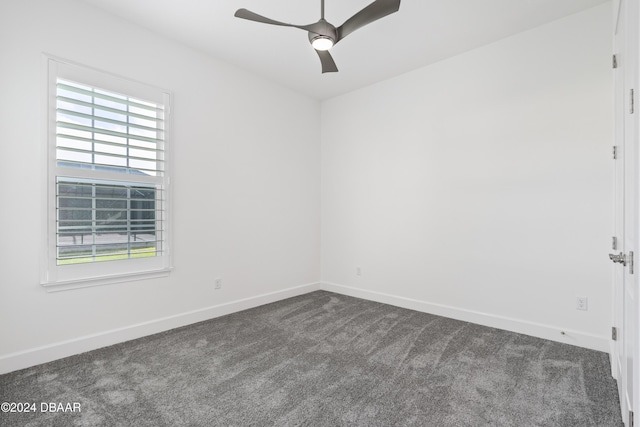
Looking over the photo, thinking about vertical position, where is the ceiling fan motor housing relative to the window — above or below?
above

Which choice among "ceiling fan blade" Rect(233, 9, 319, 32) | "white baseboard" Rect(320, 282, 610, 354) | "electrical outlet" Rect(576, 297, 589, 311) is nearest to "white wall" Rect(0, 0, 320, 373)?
"white baseboard" Rect(320, 282, 610, 354)

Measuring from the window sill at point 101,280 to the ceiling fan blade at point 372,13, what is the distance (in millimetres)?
2657

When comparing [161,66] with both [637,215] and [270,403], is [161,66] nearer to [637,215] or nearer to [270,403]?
[270,403]

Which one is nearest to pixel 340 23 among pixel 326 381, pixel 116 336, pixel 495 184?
pixel 495 184

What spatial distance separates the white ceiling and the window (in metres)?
0.69

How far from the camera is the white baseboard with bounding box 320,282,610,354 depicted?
8.78 ft

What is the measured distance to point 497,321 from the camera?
315cm

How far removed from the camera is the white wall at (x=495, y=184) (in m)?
2.69

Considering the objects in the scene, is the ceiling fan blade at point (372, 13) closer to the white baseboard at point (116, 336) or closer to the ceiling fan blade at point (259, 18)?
the ceiling fan blade at point (259, 18)

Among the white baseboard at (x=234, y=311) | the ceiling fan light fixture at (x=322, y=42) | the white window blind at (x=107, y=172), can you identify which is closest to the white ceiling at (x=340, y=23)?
the ceiling fan light fixture at (x=322, y=42)

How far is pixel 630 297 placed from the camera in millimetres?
1538

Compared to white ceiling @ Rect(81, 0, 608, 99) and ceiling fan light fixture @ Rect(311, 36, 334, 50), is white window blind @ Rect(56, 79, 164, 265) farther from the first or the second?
ceiling fan light fixture @ Rect(311, 36, 334, 50)

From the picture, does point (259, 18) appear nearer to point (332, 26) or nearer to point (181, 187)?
point (332, 26)

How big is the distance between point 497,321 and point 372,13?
2.98 m
